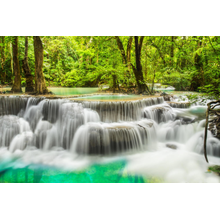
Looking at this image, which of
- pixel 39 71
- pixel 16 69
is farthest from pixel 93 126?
pixel 16 69

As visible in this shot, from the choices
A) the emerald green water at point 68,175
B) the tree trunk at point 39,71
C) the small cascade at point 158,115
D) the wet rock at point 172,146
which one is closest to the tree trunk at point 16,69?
the tree trunk at point 39,71

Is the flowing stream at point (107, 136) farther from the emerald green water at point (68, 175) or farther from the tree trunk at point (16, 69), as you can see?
the tree trunk at point (16, 69)

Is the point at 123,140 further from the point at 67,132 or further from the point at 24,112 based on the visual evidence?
the point at 24,112

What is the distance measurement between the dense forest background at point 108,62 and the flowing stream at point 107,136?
7.62 feet

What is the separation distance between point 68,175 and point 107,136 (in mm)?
1660

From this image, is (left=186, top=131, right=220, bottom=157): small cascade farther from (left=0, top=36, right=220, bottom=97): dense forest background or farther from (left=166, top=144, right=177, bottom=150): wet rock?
(left=0, top=36, right=220, bottom=97): dense forest background

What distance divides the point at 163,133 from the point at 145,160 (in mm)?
1697

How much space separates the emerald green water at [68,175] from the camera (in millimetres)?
3699

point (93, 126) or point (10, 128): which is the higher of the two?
→ point (93, 126)

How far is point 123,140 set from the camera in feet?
16.1

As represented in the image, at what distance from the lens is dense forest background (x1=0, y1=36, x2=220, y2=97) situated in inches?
336

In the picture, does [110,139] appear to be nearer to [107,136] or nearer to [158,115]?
[107,136]

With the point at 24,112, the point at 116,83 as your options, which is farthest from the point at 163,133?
the point at 24,112

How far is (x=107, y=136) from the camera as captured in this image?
4816 millimetres
